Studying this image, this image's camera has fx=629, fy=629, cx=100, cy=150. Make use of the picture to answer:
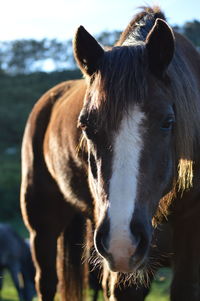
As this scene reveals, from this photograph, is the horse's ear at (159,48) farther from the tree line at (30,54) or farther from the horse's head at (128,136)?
the tree line at (30,54)

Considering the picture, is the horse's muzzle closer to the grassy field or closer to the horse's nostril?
the horse's nostril

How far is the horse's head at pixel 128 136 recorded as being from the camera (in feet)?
9.11

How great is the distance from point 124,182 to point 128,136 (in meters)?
0.23

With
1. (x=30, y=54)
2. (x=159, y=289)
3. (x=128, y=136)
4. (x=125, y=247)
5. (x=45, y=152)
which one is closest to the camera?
(x=125, y=247)

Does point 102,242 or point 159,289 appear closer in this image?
point 102,242

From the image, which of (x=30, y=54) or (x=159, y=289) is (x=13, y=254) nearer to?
(x=159, y=289)

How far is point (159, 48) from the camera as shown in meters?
3.24

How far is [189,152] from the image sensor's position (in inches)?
139

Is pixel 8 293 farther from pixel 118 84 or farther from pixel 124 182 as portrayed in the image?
pixel 124 182

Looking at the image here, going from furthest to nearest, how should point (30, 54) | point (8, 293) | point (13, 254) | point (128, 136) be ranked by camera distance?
point (30, 54) < point (8, 293) < point (13, 254) < point (128, 136)

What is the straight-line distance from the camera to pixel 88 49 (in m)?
3.37

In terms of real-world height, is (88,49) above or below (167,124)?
above

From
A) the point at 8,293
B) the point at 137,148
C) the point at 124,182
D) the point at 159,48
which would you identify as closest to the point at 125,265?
the point at 124,182

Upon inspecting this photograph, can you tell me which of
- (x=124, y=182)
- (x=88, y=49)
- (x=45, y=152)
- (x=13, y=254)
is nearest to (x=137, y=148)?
(x=124, y=182)
